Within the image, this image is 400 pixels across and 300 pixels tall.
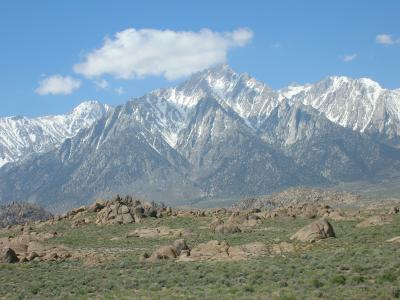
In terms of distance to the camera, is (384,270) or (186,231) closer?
(384,270)

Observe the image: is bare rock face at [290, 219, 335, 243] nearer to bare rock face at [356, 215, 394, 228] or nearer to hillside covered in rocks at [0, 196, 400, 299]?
hillside covered in rocks at [0, 196, 400, 299]

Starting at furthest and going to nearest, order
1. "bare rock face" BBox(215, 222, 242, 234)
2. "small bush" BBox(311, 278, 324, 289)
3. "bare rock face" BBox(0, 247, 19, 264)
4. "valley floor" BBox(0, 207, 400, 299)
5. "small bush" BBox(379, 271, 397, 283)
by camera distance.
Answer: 1. "bare rock face" BBox(215, 222, 242, 234)
2. "bare rock face" BBox(0, 247, 19, 264)
3. "small bush" BBox(311, 278, 324, 289)
4. "small bush" BBox(379, 271, 397, 283)
5. "valley floor" BBox(0, 207, 400, 299)

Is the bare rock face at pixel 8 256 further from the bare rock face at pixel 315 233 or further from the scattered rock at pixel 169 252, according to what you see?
the bare rock face at pixel 315 233

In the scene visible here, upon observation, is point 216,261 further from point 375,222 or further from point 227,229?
point 227,229

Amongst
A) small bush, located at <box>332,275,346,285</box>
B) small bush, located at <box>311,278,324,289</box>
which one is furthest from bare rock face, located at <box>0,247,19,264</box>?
small bush, located at <box>332,275,346,285</box>

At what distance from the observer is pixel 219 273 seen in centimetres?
4659

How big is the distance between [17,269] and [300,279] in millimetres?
29107

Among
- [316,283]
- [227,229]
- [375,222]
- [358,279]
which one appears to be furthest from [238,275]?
[227,229]

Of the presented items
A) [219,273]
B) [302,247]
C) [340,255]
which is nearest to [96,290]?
[219,273]

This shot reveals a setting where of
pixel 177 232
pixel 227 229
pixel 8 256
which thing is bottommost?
pixel 227 229

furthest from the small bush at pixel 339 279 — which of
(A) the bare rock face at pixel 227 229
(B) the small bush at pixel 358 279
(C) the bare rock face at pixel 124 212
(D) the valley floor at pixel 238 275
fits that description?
(C) the bare rock face at pixel 124 212

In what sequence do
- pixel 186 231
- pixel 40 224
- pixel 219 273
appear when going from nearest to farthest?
pixel 219 273 < pixel 186 231 < pixel 40 224

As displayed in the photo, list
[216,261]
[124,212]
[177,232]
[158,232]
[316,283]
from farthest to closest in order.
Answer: [124,212], [158,232], [177,232], [216,261], [316,283]

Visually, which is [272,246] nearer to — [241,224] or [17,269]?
[17,269]
